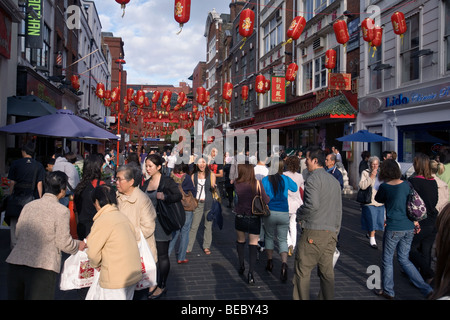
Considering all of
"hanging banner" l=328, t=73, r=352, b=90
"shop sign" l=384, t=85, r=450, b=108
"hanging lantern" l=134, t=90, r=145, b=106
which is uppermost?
"hanging lantern" l=134, t=90, r=145, b=106

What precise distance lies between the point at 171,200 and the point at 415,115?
35.5 ft

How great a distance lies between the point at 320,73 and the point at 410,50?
5661 millimetres

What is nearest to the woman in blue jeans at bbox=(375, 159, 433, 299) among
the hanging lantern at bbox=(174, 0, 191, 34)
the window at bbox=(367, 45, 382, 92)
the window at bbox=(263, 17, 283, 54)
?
the hanging lantern at bbox=(174, 0, 191, 34)

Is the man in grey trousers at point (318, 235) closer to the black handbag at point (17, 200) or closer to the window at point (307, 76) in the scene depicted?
the black handbag at point (17, 200)

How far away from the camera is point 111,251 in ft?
9.05

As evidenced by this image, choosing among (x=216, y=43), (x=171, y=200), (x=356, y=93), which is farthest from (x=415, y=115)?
(x=216, y=43)

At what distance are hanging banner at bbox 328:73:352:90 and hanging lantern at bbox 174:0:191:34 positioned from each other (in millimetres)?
8385

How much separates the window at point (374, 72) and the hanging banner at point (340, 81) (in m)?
0.93

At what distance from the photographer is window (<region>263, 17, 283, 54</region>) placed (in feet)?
73.3

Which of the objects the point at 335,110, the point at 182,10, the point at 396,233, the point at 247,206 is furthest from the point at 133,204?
the point at 335,110

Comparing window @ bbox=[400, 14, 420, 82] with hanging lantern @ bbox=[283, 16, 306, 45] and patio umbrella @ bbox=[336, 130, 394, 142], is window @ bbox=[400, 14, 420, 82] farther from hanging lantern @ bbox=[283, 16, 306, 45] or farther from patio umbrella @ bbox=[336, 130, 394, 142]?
hanging lantern @ bbox=[283, 16, 306, 45]

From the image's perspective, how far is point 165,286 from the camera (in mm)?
4477

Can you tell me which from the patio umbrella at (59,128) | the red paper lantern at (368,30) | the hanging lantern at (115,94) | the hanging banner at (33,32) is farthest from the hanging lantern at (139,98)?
the red paper lantern at (368,30)

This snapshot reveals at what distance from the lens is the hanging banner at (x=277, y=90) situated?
62.9 feet
